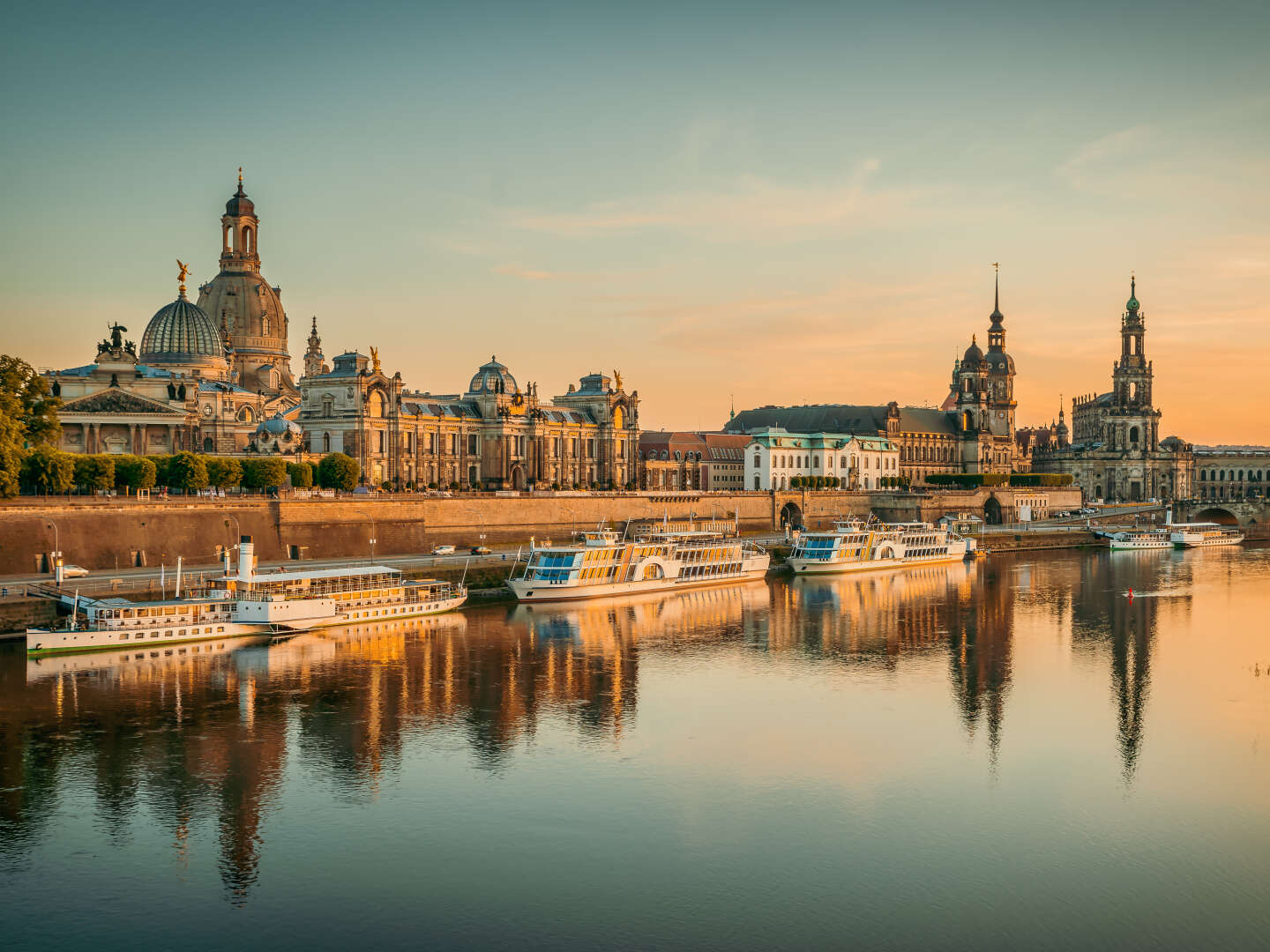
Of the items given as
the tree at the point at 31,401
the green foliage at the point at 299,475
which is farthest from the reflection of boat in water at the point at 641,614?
the tree at the point at 31,401

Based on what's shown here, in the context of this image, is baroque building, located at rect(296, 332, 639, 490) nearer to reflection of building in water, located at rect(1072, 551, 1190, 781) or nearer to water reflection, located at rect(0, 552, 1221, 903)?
water reflection, located at rect(0, 552, 1221, 903)

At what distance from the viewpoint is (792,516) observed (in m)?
109

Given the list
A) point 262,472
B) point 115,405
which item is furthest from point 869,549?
point 115,405

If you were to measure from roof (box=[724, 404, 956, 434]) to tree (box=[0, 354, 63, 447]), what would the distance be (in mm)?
96844

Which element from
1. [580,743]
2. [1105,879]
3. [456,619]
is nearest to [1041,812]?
[1105,879]

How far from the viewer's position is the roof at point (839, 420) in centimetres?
14462

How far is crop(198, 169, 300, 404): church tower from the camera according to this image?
120 metres

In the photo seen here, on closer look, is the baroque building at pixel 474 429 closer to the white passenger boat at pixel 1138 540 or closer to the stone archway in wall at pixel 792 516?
the stone archway in wall at pixel 792 516

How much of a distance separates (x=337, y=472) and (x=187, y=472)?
483 inches

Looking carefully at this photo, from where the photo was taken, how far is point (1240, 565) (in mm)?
89938

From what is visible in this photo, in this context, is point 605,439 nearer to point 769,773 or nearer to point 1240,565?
point 1240,565

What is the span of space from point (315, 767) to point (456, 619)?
930 inches

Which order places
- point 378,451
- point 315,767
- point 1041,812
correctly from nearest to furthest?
point 1041,812 < point 315,767 < point 378,451

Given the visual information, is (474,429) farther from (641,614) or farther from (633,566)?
(641,614)
